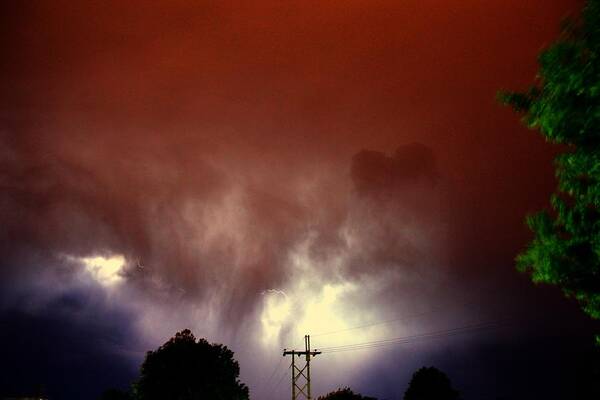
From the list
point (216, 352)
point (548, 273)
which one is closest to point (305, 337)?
point (216, 352)

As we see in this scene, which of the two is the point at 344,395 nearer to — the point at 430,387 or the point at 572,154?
the point at 430,387

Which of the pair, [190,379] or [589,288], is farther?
[190,379]

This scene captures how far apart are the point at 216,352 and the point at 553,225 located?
45.1 meters

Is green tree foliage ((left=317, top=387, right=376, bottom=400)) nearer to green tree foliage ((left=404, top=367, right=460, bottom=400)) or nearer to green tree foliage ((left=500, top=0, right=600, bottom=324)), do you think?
green tree foliage ((left=404, top=367, right=460, bottom=400))

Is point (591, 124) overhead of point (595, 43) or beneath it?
beneath

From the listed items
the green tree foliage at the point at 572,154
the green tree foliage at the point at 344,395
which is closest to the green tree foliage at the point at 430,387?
the green tree foliage at the point at 344,395

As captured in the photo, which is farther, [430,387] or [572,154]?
[430,387]

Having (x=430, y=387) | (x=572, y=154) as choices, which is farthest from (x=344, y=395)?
(x=572, y=154)

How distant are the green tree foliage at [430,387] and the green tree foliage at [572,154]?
153 ft

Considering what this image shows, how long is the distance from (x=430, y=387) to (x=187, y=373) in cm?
2790

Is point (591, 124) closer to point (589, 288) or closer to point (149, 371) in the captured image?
point (589, 288)

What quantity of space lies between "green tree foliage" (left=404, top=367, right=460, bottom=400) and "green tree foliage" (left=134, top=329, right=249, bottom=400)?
808 inches

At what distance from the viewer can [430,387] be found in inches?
1881

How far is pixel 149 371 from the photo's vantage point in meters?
43.5
